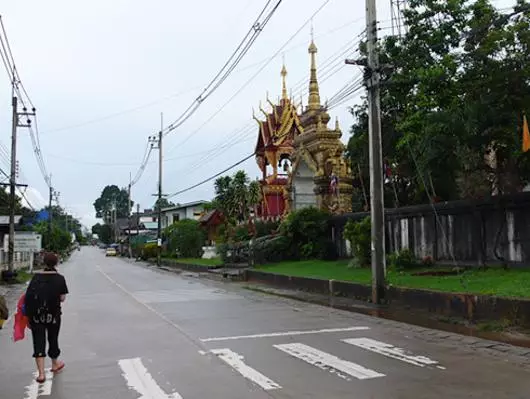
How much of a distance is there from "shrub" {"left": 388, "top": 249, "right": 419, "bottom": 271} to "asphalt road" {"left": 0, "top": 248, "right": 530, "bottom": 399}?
533cm

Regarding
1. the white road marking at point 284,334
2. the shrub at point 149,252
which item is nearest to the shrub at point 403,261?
the white road marking at point 284,334

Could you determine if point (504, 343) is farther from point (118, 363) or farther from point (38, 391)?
point (38, 391)

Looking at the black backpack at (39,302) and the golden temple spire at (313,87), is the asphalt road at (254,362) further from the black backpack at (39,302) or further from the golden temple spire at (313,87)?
the golden temple spire at (313,87)

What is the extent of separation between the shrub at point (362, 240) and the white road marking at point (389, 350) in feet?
35.1

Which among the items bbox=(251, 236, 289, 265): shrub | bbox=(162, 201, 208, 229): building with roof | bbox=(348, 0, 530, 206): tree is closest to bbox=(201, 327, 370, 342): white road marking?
bbox=(348, 0, 530, 206): tree

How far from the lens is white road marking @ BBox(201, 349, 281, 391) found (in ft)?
23.1

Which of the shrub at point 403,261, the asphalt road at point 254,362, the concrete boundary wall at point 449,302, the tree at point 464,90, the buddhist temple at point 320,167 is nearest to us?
the asphalt road at point 254,362

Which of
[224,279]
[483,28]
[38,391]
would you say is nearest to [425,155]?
[483,28]

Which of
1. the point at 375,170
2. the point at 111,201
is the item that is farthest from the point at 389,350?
the point at 111,201

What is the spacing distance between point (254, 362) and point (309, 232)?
64.2ft

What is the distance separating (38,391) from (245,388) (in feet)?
8.17

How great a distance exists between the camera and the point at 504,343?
31.6 feet

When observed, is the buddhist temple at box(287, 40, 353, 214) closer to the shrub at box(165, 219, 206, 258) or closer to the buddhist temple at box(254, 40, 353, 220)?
the buddhist temple at box(254, 40, 353, 220)

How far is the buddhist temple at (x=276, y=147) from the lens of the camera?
4662cm
